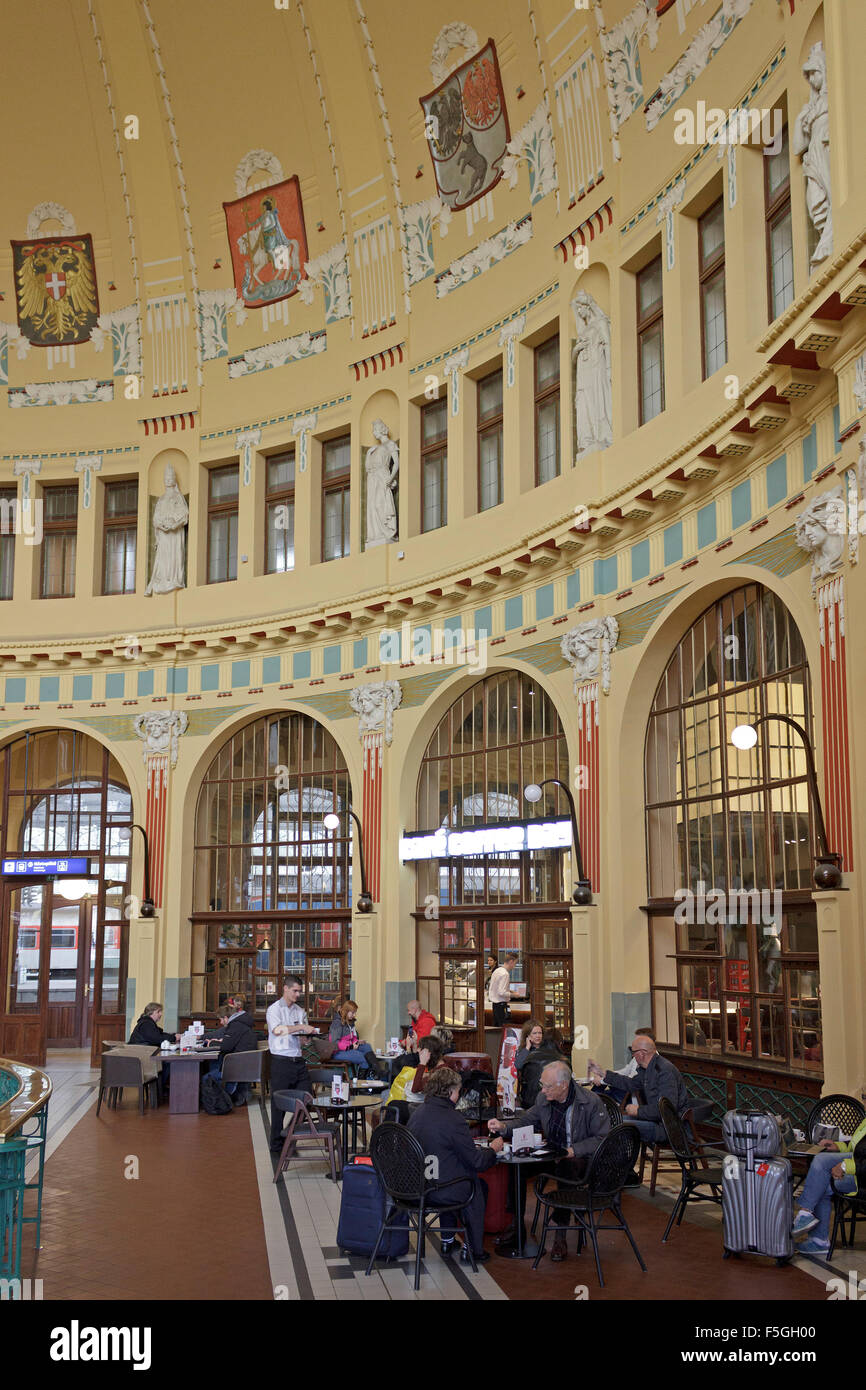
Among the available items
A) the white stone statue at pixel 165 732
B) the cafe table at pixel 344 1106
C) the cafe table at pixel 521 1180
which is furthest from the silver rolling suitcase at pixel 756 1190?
the white stone statue at pixel 165 732

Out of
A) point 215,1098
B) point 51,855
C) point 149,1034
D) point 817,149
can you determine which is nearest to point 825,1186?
point 817,149

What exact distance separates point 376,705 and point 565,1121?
10.7 metres

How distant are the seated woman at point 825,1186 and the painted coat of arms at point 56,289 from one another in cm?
2002

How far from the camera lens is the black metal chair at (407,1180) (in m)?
7.97

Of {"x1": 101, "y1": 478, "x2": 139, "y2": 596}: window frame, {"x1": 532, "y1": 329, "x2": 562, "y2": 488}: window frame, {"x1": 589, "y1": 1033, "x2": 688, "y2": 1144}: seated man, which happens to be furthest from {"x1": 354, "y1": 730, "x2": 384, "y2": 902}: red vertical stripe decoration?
{"x1": 589, "y1": 1033, "x2": 688, "y2": 1144}: seated man

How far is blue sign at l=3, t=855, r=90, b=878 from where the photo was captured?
2208 cm

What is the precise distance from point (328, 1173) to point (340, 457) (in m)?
12.8

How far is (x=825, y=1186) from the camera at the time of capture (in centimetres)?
828

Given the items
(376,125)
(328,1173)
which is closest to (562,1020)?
(328,1173)

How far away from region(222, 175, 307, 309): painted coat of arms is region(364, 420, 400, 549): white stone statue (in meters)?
3.78

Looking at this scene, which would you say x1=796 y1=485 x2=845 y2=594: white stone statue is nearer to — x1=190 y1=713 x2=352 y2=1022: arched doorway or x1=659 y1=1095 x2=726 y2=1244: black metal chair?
x1=659 y1=1095 x2=726 y2=1244: black metal chair

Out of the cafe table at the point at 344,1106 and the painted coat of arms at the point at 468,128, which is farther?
the painted coat of arms at the point at 468,128

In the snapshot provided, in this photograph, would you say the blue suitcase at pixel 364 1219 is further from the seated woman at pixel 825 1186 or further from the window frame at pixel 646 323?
the window frame at pixel 646 323

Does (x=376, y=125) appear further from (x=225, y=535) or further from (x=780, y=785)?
(x=780, y=785)
